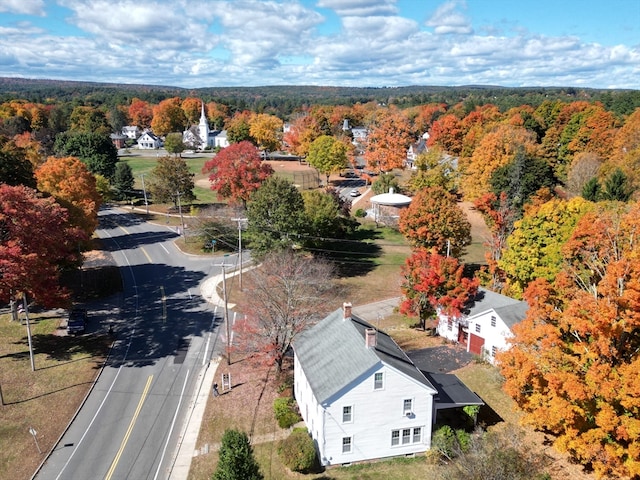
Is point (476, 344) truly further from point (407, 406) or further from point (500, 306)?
point (407, 406)

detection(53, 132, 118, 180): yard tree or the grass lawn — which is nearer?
the grass lawn

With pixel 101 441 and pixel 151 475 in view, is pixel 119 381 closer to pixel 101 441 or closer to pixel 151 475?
pixel 101 441

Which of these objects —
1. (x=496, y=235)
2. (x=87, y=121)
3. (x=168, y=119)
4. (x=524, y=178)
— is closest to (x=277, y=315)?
(x=496, y=235)

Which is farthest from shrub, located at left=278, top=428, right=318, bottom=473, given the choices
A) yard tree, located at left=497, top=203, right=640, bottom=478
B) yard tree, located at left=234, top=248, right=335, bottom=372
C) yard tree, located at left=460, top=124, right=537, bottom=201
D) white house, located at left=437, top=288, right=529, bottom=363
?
yard tree, located at left=460, top=124, right=537, bottom=201

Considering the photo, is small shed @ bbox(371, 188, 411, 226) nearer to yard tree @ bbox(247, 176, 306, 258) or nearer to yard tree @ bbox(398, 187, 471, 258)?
yard tree @ bbox(398, 187, 471, 258)

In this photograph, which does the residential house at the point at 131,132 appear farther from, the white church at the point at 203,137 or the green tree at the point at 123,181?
the green tree at the point at 123,181

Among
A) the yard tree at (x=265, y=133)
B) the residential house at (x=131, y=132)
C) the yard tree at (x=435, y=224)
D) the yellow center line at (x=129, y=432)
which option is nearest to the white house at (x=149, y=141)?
the residential house at (x=131, y=132)

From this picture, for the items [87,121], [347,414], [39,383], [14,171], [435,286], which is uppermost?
[87,121]
